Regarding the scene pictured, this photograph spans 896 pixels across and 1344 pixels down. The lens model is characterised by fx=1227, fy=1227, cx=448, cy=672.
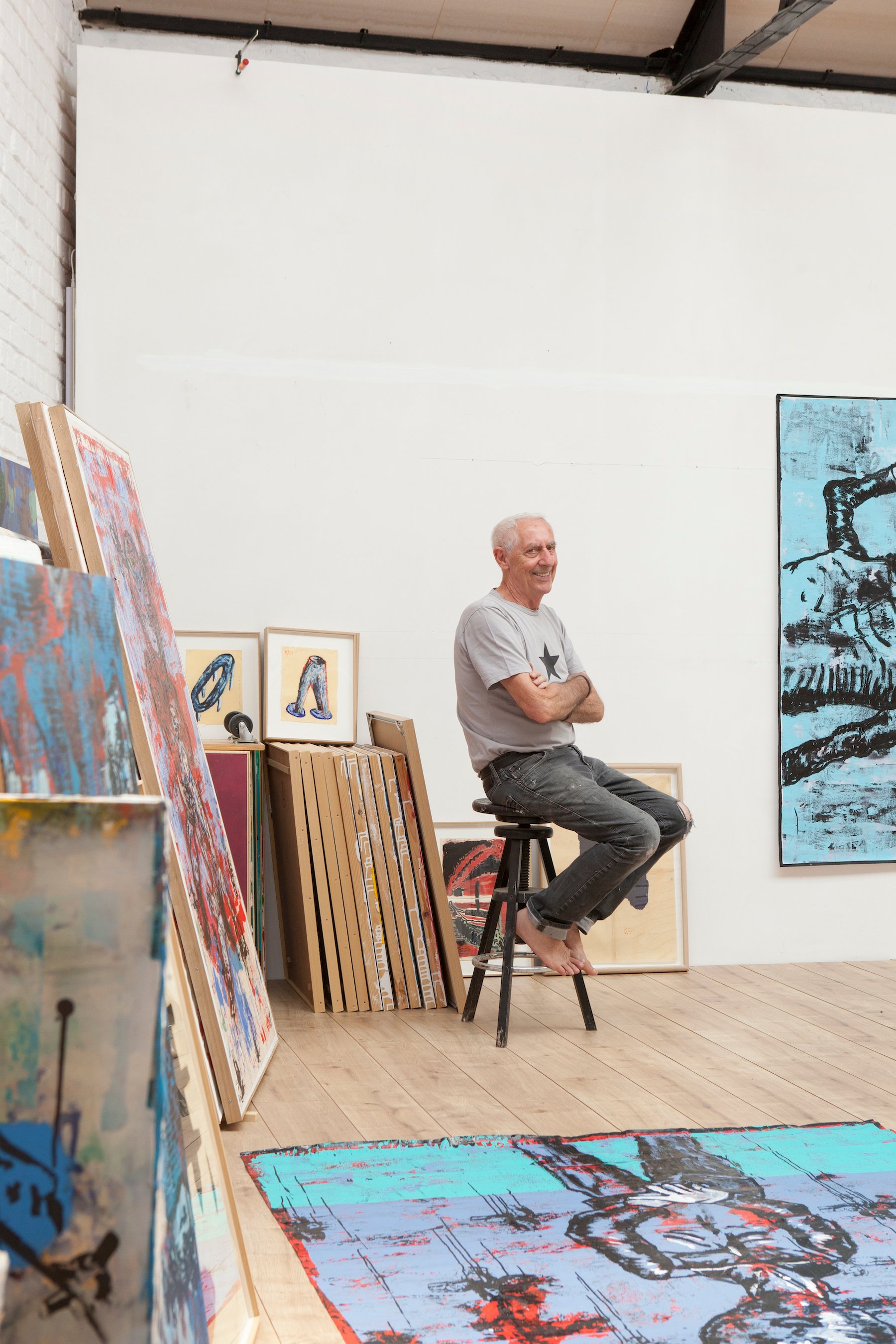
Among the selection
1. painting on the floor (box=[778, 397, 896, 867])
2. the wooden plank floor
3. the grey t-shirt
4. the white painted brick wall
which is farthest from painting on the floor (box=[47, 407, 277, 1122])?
painting on the floor (box=[778, 397, 896, 867])

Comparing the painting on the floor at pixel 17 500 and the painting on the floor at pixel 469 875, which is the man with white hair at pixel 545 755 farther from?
the painting on the floor at pixel 17 500

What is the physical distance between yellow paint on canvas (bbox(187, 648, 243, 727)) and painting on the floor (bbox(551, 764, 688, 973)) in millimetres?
1277

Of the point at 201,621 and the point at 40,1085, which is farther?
the point at 201,621

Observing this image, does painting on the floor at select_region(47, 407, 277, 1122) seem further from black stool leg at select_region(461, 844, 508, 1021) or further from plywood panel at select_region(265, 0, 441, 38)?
plywood panel at select_region(265, 0, 441, 38)

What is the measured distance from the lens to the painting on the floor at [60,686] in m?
1.53

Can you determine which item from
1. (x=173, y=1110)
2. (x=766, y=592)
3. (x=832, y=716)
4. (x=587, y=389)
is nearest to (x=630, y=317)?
(x=587, y=389)

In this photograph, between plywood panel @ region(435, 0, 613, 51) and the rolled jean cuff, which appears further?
plywood panel @ region(435, 0, 613, 51)

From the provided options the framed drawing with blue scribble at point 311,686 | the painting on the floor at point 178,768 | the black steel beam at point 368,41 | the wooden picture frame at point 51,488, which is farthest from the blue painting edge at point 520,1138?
the black steel beam at point 368,41

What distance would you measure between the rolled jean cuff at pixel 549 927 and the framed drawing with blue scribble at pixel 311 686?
1007 millimetres

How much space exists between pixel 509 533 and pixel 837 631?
1.68 meters

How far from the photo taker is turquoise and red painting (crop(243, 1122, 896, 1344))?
77.5 inches

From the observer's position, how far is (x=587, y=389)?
15.3 feet

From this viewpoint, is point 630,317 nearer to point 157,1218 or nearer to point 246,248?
point 246,248

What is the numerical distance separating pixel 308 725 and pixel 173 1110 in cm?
286
